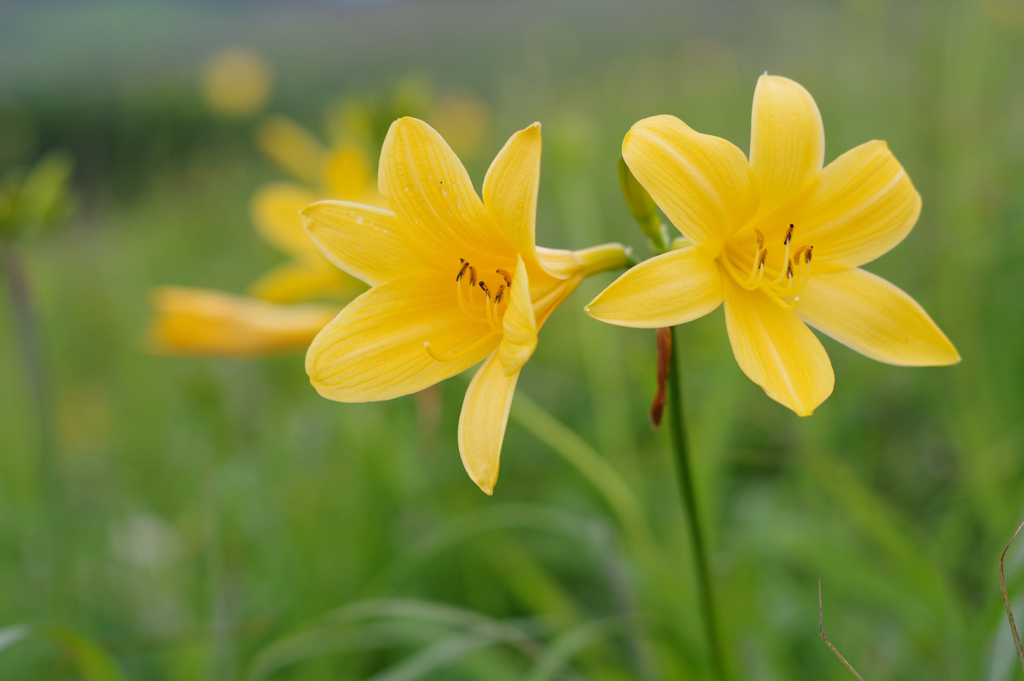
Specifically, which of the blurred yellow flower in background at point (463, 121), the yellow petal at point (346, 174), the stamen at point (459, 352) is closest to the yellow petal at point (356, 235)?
the stamen at point (459, 352)

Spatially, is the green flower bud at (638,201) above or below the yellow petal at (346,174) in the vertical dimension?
below

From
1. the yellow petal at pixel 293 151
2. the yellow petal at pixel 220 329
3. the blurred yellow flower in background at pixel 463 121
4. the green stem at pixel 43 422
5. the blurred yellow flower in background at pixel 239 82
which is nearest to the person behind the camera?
the green stem at pixel 43 422

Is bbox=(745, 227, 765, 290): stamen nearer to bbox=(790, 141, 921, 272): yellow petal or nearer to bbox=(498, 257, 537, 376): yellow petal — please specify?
bbox=(790, 141, 921, 272): yellow petal

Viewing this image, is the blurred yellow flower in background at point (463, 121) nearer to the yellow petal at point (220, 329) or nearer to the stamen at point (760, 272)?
the yellow petal at point (220, 329)

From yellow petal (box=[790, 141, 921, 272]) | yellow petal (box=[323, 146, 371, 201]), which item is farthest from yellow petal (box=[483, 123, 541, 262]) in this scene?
yellow petal (box=[323, 146, 371, 201])

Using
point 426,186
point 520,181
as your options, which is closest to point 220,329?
point 426,186

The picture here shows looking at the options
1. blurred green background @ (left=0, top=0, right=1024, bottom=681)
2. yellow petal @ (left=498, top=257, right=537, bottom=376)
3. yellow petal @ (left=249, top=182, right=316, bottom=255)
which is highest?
yellow petal @ (left=249, top=182, right=316, bottom=255)
